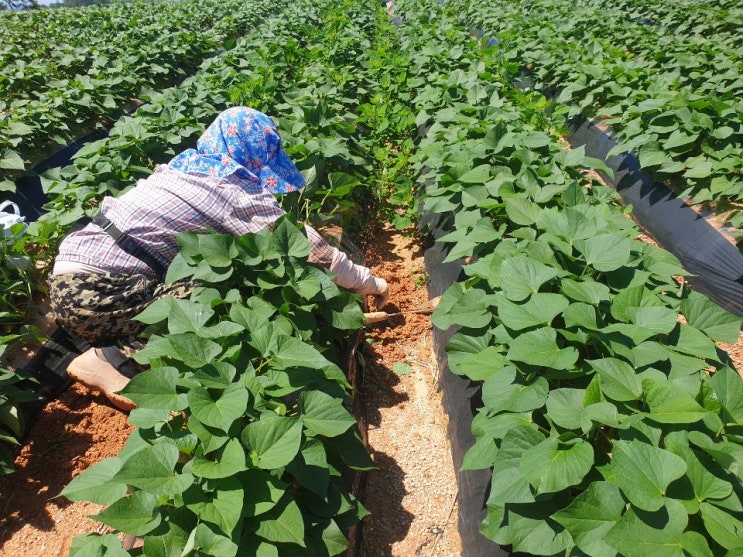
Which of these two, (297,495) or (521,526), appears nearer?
(521,526)

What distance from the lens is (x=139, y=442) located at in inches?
57.7

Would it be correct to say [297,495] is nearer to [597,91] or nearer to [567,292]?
[567,292]

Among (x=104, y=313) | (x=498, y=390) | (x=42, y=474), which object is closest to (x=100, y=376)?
(x=104, y=313)

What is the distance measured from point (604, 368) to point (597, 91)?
4.60 metres

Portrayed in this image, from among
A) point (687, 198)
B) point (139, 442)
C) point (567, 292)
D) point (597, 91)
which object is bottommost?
point (687, 198)

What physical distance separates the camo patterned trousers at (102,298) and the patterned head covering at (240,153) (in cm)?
65

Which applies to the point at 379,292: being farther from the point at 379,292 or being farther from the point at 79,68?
the point at 79,68

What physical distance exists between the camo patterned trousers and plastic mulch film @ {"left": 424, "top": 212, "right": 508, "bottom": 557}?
58.9 inches

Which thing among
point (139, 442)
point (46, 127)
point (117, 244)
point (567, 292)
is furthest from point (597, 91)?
point (46, 127)

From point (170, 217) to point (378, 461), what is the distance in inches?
65.2

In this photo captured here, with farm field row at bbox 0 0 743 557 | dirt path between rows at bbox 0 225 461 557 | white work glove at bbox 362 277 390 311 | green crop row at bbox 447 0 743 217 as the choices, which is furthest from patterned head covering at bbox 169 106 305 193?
green crop row at bbox 447 0 743 217

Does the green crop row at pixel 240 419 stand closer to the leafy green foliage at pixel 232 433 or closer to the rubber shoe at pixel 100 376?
the leafy green foliage at pixel 232 433

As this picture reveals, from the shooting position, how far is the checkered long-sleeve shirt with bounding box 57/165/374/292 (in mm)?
2342

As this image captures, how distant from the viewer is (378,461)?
8.09ft
